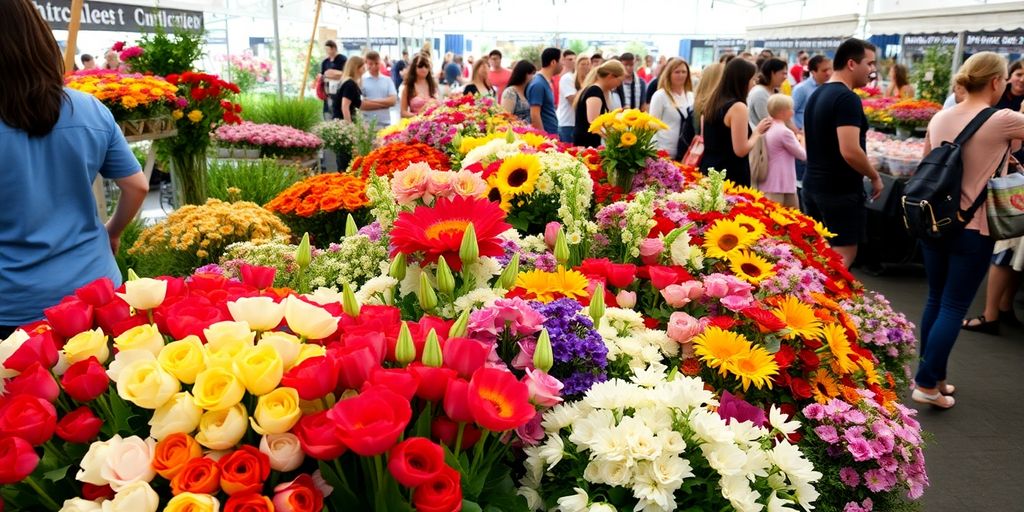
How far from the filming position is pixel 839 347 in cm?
168

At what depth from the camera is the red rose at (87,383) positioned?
871 mm

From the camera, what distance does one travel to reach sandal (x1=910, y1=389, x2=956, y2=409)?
361 centimetres

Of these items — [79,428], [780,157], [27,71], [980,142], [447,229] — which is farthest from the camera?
[780,157]

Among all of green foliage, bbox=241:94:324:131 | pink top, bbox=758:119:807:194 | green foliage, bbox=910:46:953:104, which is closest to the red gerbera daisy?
pink top, bbox=758:119:807:194

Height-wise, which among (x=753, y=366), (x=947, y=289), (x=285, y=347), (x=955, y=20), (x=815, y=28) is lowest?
(x=947, y=289)

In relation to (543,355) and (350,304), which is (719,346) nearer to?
(543,355)

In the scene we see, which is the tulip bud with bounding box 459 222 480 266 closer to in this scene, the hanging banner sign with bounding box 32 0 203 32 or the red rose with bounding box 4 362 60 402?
the red rose with bounding box 4 362 60 402

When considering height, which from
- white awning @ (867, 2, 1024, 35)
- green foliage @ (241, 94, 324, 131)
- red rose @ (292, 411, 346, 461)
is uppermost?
white awning @ (867, 2, 1024, 35)

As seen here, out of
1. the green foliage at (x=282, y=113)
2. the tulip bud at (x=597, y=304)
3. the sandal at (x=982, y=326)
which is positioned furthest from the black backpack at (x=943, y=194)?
the green foliage at (x=282, y=113)

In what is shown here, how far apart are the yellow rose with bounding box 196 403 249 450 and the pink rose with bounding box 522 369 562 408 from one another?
36cm

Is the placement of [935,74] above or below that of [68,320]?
above

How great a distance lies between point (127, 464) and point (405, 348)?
0.33 m

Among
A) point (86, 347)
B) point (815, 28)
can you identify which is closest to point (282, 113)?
point (86, 347)

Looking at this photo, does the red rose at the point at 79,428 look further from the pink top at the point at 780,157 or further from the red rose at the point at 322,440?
the pink top at the point at 780,157
